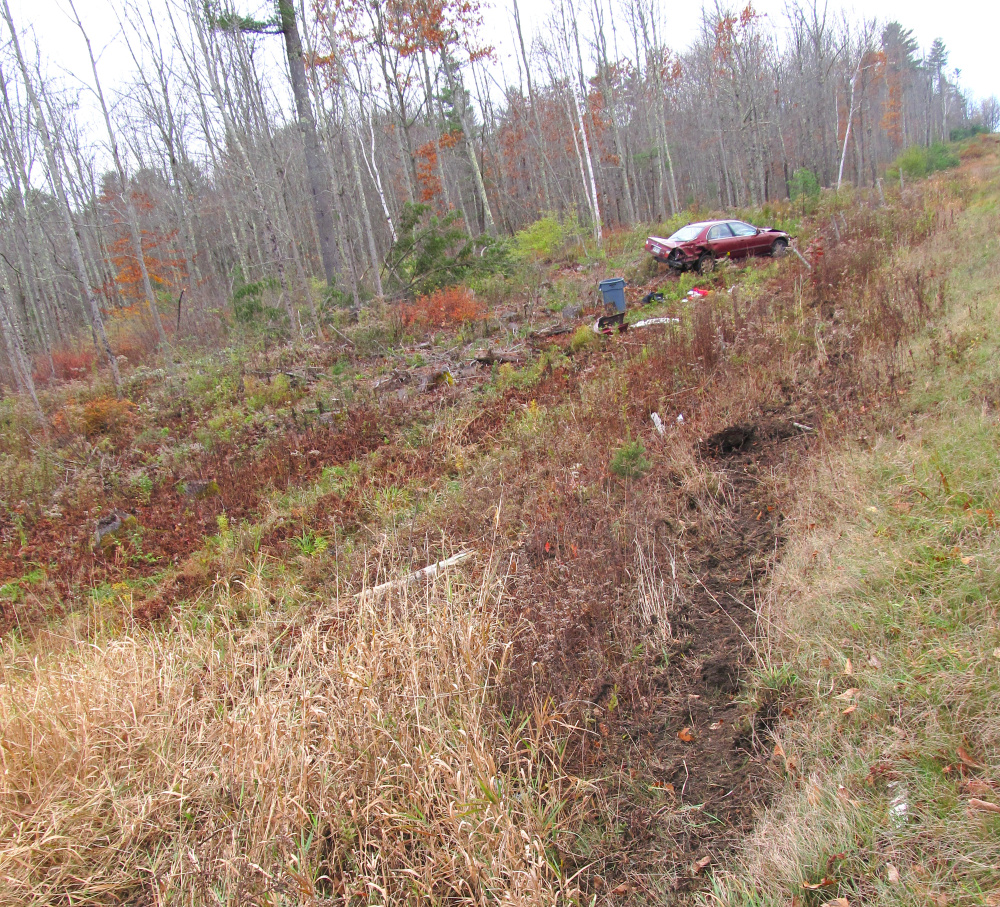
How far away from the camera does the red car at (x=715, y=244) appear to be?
14352 millimetres

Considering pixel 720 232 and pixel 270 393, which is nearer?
pixel 270 393

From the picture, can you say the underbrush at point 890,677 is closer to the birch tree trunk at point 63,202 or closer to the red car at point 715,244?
the red car at point 715,244

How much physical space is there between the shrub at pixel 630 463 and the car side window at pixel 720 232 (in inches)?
428

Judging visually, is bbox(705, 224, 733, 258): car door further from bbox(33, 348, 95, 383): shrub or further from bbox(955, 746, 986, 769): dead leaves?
bbox(33, 348, 95, 383): shrub

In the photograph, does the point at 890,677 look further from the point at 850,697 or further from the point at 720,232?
the point at 720,232

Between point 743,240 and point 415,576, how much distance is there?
13.4 meters

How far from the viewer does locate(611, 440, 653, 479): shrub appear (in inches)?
223

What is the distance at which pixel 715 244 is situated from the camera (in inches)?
569

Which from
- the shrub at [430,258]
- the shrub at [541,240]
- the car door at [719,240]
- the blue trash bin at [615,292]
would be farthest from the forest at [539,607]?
the shrub at [541,240]

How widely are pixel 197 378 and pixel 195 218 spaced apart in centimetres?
2178

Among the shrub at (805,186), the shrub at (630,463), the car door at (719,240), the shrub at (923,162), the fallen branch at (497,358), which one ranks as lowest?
the shrub at (630,463)

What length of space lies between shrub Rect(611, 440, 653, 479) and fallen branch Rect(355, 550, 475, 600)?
64.9 inches

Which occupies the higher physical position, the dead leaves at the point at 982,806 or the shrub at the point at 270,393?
the shrub at the point at 270,393

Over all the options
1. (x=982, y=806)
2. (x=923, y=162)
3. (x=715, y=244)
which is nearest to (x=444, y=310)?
(x=715, y=244)
